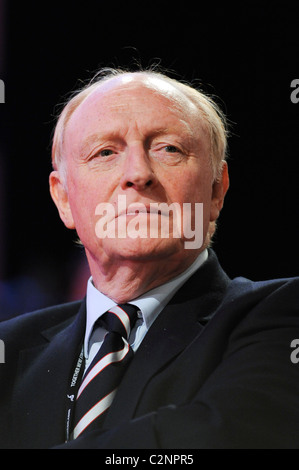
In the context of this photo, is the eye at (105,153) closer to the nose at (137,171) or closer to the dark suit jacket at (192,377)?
the nose at (137,171)

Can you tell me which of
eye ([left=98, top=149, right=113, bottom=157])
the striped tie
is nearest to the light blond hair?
eye ([left=98, top=149, right=113, bottom=157])

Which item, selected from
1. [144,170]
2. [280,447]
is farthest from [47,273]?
[280,447]

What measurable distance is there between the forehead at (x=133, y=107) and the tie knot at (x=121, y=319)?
0.51 meters

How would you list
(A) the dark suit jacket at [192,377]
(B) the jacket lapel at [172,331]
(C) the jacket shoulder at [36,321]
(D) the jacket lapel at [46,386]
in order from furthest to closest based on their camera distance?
(C) the jacket shoulder at [36,321]
(D) the jacket lapel at [46,386]
(B) the jacket lapel at [172,331]
(A) the dark suit jacket at [192,377]

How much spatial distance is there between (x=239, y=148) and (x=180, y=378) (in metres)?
0.99

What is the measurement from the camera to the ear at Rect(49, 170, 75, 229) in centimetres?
220

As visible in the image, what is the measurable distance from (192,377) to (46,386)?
18.1 inches

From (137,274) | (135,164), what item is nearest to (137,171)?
(135,164)

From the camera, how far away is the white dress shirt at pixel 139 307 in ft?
6.20

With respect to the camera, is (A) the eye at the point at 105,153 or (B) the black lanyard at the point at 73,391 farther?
(A) the eye at the point at 105,153

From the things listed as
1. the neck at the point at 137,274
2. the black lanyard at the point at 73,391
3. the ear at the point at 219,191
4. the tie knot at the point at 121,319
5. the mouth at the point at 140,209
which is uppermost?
the mouth at the point at 140,209

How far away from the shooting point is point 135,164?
186 cm

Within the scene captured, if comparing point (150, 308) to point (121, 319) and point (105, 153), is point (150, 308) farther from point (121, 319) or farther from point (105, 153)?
point (105, 153)

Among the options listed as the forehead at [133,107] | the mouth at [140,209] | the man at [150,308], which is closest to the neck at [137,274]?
the man at [150,308]
